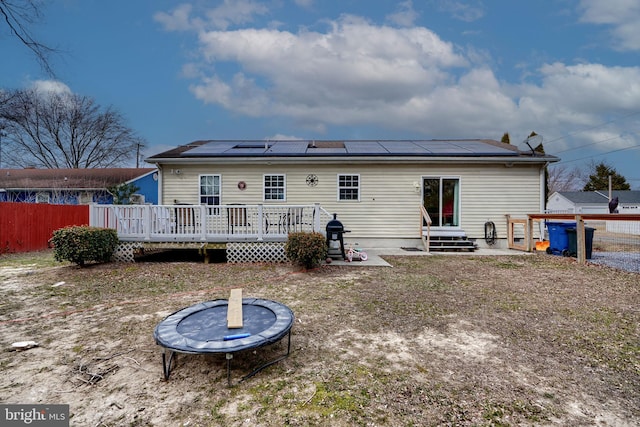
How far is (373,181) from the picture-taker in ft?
33.9

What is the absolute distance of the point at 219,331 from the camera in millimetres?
2809

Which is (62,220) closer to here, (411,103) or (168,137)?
(168,137)

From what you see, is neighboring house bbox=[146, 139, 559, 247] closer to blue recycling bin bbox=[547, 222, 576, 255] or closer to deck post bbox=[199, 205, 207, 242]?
blue recycling bin bbox=[547, 222, 576, 255]

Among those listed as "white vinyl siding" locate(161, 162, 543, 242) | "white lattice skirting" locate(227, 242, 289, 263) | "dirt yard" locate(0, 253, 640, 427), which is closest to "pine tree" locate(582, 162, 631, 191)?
"white vinyl siding" locate(161, 162, 543, 242)

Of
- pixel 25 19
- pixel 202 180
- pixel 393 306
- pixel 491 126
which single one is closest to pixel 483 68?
pixel 491 126

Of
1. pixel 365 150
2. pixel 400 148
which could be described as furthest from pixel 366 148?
pixel 400 148

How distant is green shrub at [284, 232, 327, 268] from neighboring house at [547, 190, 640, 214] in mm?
36313

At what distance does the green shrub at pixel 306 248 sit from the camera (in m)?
6.56

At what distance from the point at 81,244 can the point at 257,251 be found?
370 centimetres

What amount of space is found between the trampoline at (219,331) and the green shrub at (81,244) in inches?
191

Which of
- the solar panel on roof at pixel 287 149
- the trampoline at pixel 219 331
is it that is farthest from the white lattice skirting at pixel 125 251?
the trampoline at pixel 219 331

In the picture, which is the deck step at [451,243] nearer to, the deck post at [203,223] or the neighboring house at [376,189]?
the neighboring house at [376,189]

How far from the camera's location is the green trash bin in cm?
824

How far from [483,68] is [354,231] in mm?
12452
